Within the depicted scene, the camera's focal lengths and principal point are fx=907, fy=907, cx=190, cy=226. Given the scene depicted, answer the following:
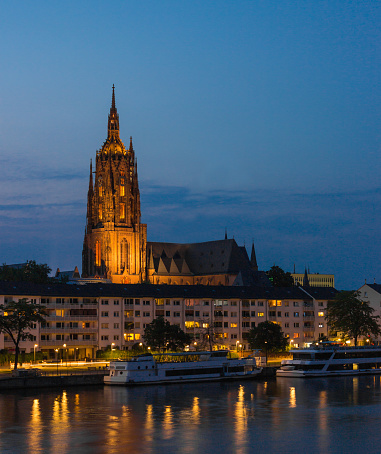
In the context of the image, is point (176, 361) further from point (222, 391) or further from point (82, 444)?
point (82, 444)

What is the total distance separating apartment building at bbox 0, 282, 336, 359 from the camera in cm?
15075

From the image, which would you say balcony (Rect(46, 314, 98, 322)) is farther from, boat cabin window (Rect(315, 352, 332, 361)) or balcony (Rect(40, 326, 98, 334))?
boat cabin window (Rect(315, 352, 332, 361))

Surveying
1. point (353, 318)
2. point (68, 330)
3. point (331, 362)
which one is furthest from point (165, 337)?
point (353, 318)

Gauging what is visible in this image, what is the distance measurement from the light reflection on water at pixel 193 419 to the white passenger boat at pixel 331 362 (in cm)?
1620

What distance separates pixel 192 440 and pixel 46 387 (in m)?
42.3

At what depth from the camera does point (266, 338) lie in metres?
153

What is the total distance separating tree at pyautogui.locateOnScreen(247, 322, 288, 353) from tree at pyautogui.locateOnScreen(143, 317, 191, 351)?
1382 cm

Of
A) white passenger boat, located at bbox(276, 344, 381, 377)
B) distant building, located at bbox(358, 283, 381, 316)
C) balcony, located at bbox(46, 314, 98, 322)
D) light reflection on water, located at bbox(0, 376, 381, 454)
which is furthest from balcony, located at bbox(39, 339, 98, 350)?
distant building, located at bbox(358, 283, 381, 316)

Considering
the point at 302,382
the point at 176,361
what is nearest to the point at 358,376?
the point at 302,382

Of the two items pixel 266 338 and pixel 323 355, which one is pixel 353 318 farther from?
pixel 323 355

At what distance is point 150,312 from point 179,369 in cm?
3746

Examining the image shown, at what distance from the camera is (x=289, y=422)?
85.9 metres

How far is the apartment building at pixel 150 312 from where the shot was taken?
5935 inches

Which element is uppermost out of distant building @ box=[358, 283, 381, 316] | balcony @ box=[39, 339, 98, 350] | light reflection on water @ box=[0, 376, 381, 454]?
distant building @ box=[358, 283, 381, 316]
